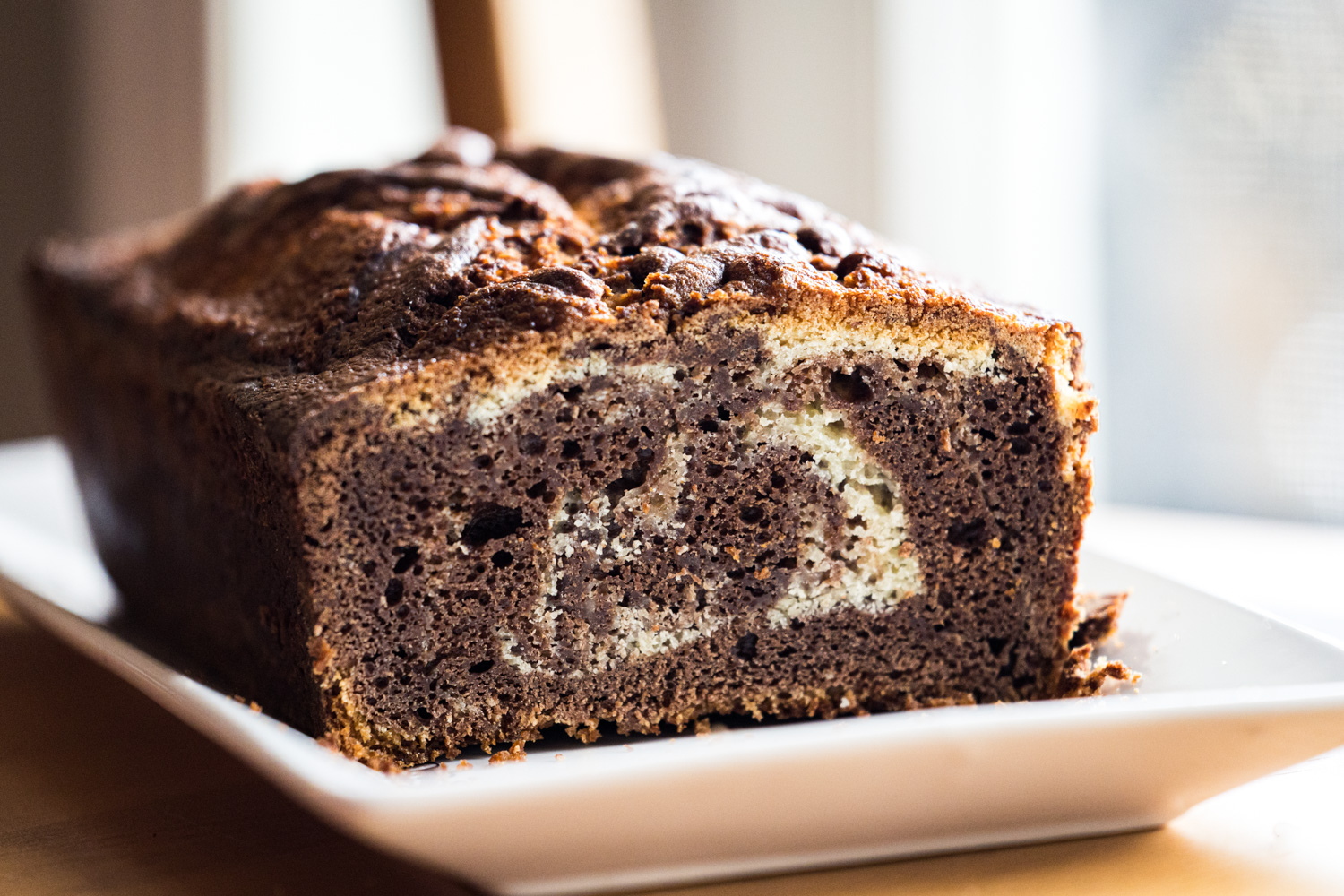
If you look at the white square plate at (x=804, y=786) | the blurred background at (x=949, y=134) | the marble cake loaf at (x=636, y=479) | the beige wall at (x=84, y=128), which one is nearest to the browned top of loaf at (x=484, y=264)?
the marble cake loaf at (x=636, y=479)

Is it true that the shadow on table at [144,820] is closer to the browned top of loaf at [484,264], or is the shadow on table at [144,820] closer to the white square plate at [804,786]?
the white square plate at [804,786]

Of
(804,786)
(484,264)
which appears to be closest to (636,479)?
(484,264)

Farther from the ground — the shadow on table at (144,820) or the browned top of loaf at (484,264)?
the browned top of loaf at (484,264)

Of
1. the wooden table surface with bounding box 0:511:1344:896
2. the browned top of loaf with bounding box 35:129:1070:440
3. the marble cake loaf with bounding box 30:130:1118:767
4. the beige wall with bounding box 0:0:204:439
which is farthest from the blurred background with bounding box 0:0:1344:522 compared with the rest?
the wooden table surface with bounding box 0:511:1344:896

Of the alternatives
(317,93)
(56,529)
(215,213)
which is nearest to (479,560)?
(215,213)

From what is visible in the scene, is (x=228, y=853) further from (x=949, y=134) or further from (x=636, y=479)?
(x=949, y=134)

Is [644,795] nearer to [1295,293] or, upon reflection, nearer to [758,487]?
[758,487]
